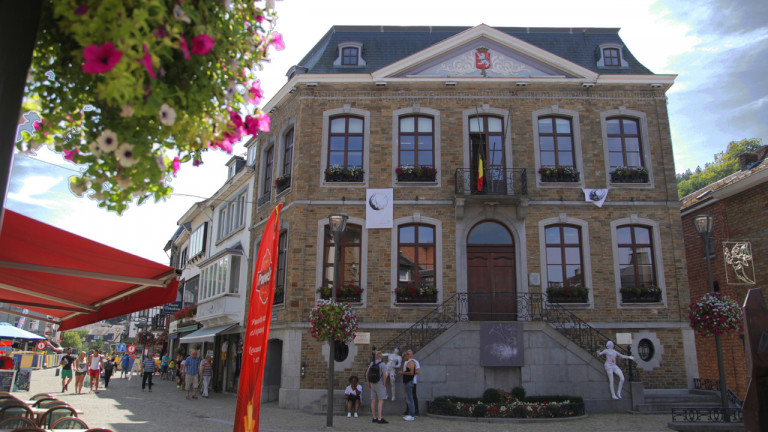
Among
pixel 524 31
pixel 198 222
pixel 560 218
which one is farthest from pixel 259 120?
pixel 198 222

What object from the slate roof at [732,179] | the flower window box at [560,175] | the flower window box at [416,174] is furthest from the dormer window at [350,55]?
the slate roof at [732,179]

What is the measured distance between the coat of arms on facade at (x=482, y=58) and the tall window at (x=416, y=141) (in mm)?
2604

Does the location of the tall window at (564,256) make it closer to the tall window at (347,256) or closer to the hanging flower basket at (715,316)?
the hanging flower basket at (715,316)

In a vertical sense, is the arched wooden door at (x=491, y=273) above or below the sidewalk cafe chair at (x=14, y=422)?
above

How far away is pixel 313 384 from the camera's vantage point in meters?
18.1

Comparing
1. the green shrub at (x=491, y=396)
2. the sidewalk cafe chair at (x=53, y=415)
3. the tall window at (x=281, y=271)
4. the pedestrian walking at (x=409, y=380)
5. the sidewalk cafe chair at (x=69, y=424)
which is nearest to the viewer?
the sidewalk cafe chair at (x=69, y=424)

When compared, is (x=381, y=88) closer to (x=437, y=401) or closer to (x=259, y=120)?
(x=437, y=401)

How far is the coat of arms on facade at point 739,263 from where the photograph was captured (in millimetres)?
20234

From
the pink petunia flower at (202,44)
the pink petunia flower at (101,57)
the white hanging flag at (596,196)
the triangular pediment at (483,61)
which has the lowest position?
the pink petunia flower at (101,57)

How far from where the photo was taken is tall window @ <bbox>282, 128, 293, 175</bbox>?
69.5 feet

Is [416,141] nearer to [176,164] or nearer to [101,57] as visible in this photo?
[176,164]

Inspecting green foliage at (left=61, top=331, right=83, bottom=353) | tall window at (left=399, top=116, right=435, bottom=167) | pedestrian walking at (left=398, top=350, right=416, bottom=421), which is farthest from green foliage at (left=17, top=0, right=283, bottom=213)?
green foliage at (left=61, top=331, right=83, bottom=353)

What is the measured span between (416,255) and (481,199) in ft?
9.20

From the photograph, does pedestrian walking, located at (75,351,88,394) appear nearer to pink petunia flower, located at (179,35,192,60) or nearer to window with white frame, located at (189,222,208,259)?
window with white frame, located at (189,222,208,259)
